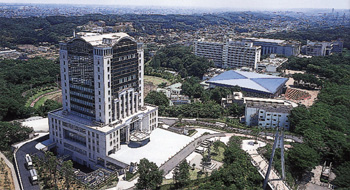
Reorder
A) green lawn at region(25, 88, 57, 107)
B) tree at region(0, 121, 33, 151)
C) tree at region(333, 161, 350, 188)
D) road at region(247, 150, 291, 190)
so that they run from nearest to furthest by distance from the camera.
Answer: tree at region(333, 161, 350, 188), road at region(247, 150, 291, 190), tree at region(0, 121, 33, 151), green lawn at region(25, 88, 57, 107)

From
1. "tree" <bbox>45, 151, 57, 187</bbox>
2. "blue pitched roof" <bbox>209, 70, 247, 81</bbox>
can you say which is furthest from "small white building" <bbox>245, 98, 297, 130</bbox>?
"tree" <bbox>45, 151, 57, 187</bbox>

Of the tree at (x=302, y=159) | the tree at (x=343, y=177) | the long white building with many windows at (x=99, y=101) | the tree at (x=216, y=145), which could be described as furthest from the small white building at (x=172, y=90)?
the tree at (x=343, y=177)

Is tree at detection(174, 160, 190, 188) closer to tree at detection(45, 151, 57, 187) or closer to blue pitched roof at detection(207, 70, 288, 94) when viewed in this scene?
tree at detection(45, 151, 57, 187)

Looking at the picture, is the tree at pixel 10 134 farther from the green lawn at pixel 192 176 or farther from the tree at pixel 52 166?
the green lawn at pixel 192 176

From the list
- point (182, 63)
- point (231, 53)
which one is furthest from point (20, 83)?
point (231, 53)

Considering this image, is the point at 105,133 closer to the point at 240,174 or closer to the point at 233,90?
the point at 240,174

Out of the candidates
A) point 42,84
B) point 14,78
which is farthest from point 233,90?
point 14,78
